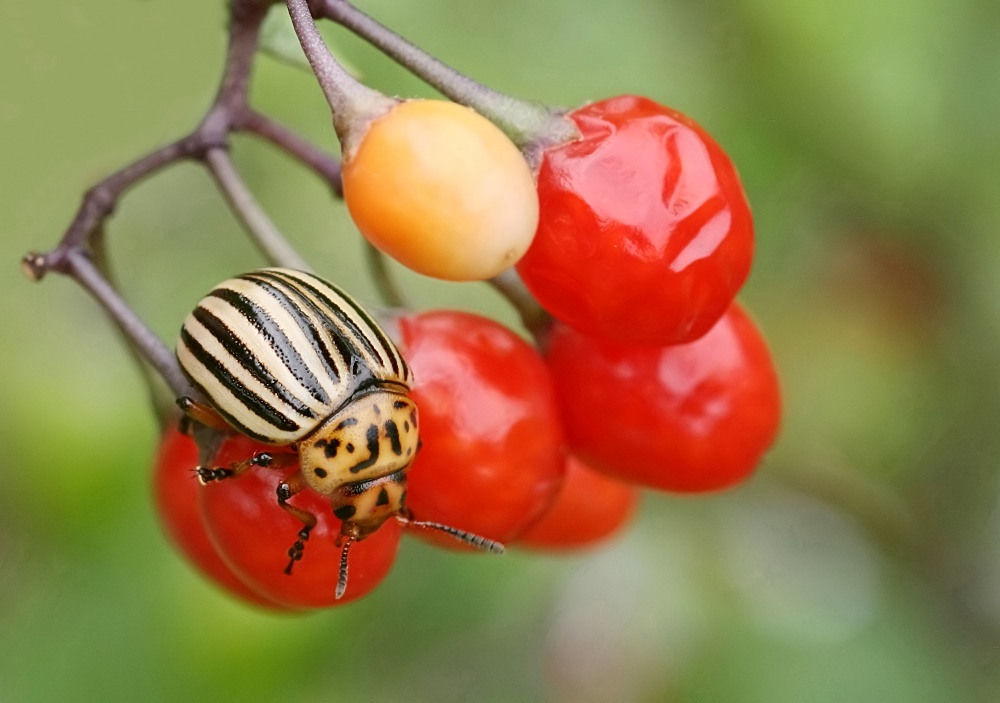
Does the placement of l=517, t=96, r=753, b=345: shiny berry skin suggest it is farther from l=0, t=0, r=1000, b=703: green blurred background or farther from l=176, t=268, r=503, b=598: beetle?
l=0, t=0, r=1000, b=703: green blurred background

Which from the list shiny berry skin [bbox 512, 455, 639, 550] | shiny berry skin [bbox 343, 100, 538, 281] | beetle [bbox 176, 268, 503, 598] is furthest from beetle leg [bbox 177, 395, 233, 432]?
shiny berry skin [bbox 512, 455, 639, 550]

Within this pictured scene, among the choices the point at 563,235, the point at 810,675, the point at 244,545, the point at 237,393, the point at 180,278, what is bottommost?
the point at 810,675

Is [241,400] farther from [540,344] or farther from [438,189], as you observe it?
[540,344]

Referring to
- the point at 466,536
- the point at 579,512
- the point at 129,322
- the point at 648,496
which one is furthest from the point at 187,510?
the point at 648,496

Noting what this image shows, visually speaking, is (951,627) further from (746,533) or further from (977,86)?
(977,86)

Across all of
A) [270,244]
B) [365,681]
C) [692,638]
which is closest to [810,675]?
[692,638]

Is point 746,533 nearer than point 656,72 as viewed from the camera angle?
No
